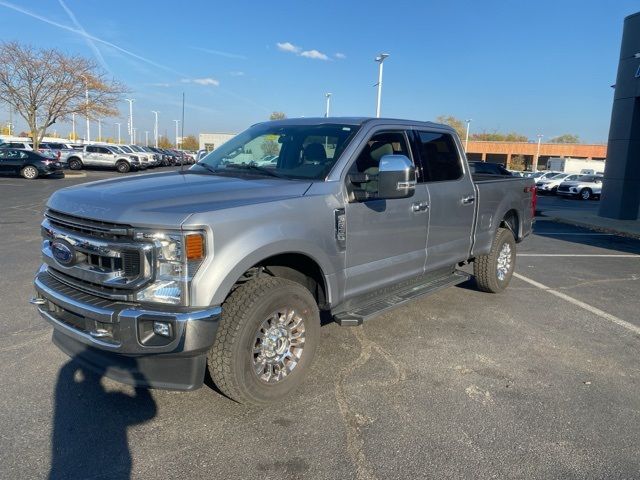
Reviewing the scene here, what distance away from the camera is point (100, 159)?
117ft

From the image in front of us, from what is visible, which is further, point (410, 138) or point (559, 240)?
point (559, 240)

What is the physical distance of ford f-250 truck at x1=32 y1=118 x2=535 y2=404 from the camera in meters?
2.81

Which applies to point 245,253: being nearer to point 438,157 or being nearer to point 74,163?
point 438,157

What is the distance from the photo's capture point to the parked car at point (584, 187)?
28.2 metres

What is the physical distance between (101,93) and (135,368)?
34249 millimetres

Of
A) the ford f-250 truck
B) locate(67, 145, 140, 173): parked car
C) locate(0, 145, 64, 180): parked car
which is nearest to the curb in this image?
the ford f-250 truck

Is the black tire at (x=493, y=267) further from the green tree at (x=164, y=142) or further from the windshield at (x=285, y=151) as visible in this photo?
the green tree at (x=164, y=142)

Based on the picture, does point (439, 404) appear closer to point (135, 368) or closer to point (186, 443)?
point (186, 443)

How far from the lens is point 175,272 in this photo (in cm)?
280

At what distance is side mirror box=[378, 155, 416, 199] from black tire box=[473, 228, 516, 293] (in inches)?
104

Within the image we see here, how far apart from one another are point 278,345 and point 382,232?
133 centimetres

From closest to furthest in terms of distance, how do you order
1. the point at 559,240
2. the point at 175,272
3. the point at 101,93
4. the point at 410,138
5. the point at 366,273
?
1. the point at 175,272
2. the point at 366,273
3. the point at 410,138
4. the point at 559,240
5. the point at 101,93

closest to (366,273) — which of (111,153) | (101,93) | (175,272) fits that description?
(175,272)

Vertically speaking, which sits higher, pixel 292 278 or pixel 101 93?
pixel 101 93
